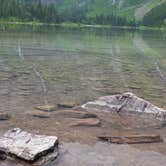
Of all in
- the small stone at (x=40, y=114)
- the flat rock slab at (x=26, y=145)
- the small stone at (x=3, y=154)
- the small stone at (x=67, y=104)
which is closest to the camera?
the flat rock slab at (x=26, y=145)

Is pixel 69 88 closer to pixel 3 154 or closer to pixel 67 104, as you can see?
pixel 67 104

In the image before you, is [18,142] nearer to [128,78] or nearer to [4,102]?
[4,102]

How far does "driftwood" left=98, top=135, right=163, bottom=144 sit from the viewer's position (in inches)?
540

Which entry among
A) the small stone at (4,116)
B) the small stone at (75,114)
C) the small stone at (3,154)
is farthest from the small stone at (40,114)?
the small stone at (3,154)

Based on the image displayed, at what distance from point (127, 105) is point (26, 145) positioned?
25.2 ft

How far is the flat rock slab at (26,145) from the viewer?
1081 cm

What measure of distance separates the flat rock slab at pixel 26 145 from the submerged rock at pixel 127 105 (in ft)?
21.1

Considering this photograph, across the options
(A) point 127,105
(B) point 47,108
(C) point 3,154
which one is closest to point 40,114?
(B) point 47,108

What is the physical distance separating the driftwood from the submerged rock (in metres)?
2.82

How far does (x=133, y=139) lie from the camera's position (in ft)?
45.8

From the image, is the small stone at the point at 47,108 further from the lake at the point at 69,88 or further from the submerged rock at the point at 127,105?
the submerged rock at the point at 127,105

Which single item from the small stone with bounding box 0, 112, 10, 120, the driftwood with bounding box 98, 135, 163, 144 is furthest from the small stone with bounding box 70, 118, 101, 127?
the small stone with bounding box 0, 112, 10, 120

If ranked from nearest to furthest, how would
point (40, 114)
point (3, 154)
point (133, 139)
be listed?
point (3, 154) < point (133, 139) < point (40, 114)

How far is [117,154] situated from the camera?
12.4 m
